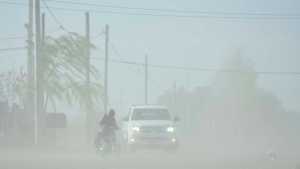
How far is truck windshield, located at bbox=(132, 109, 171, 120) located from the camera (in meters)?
34.1

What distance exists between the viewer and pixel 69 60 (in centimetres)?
5031

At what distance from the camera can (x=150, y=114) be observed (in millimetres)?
34312

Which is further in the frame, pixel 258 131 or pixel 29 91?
pixel 258 131

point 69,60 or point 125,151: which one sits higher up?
point 69,60

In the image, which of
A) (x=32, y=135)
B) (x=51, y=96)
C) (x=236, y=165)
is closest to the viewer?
(x=236, y=165)

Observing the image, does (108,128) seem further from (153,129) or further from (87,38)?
(87,38)

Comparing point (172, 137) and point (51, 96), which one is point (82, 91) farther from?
point (172, 137)

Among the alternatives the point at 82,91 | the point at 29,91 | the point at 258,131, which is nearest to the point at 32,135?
the point at 29,91

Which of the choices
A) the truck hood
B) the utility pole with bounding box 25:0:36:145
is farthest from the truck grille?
the utility pole with bounding box 25:0:36:145

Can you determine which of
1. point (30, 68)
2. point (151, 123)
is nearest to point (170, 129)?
point (151, 123)

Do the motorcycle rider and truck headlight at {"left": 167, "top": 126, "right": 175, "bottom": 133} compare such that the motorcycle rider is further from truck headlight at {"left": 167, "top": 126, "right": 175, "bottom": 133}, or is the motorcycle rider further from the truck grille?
truck headlight at {"left": 167, "top": 126, "right": 175, "bottom": 133}

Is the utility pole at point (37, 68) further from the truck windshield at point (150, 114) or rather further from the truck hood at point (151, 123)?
the truck hood at point (151, 123)

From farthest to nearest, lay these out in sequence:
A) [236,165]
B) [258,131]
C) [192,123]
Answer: [192,123] → [258,131] → [236,165]

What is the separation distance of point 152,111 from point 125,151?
2225 millimetres
